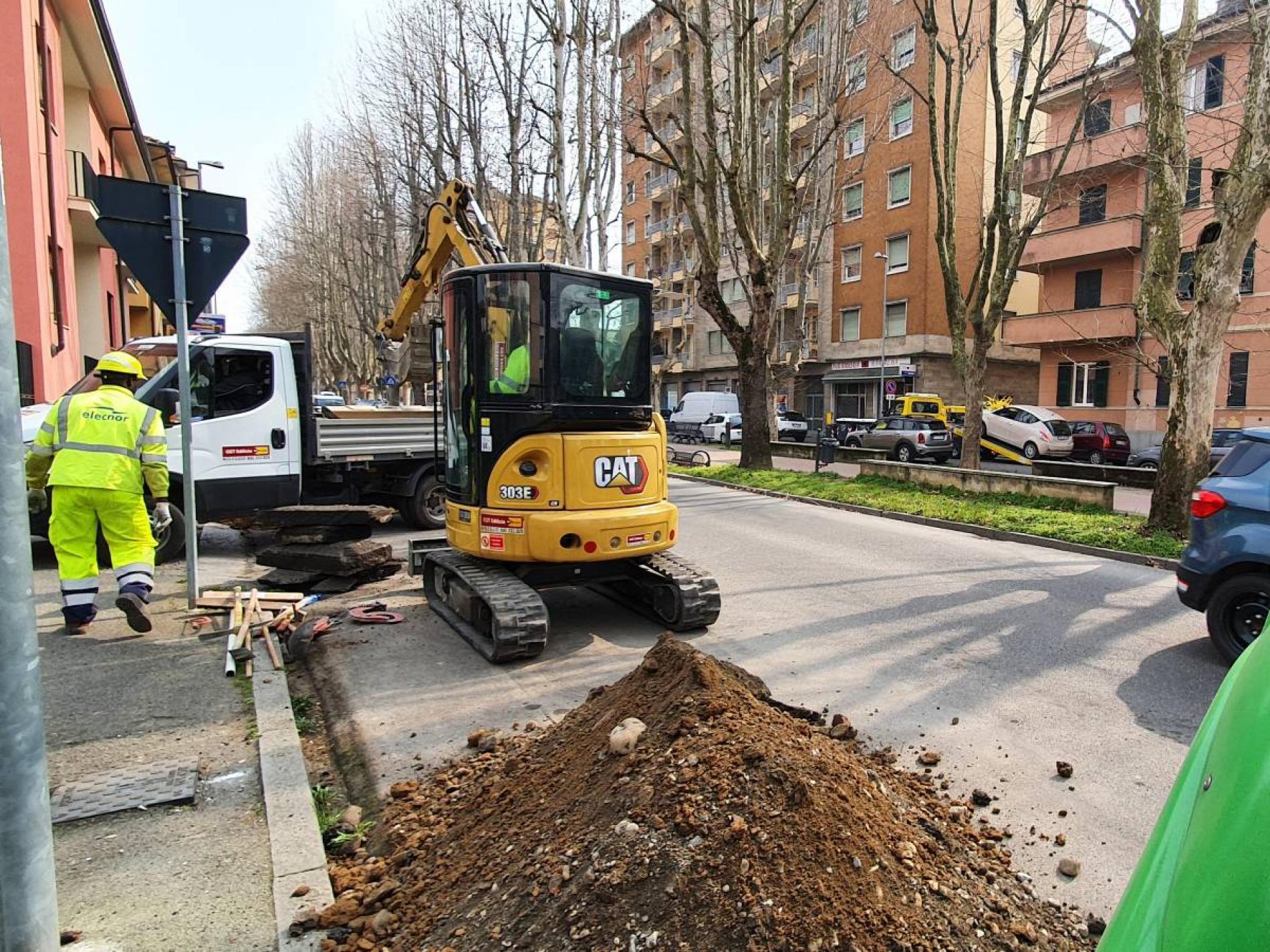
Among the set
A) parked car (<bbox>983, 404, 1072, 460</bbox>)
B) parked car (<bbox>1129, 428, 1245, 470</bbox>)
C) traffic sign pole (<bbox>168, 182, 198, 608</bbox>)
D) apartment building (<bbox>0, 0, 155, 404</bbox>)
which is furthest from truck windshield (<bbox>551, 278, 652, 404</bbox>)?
parked car (<bbox>983, 404, 1072, 460</bbox>)

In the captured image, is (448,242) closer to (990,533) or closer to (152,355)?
(152,355)

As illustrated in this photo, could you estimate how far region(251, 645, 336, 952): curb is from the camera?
276 centimetres

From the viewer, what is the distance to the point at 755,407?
19031 millimetres

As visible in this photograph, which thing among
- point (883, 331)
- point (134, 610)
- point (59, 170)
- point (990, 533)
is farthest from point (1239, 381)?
point (59, 170)

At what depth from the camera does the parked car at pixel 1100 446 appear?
24656mm

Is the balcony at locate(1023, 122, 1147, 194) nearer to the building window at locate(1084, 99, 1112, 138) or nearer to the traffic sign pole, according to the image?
the building window at locate(1084, 99, 1112, 138)

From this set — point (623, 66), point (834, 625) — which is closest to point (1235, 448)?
point (834, 625)

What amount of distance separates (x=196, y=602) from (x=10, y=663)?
476 cm

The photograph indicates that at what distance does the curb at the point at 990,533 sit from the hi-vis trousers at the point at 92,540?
33.2ft

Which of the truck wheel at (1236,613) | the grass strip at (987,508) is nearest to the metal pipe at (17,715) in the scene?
the truck wheel at (1236,613)

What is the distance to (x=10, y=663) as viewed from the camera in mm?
2137

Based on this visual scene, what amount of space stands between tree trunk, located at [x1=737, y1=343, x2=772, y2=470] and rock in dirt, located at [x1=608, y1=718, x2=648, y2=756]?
51.8ft

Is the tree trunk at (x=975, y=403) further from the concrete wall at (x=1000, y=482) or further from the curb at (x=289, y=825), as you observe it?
the curb at (x=289, y=825)

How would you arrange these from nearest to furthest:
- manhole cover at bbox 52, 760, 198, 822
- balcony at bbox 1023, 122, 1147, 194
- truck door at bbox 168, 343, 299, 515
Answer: manhole cover at bbox 52, 760, 198, 822
truck door at bbox 168, 343, 299, 515
balcony at bbox 1023, 122, 1147, 194
